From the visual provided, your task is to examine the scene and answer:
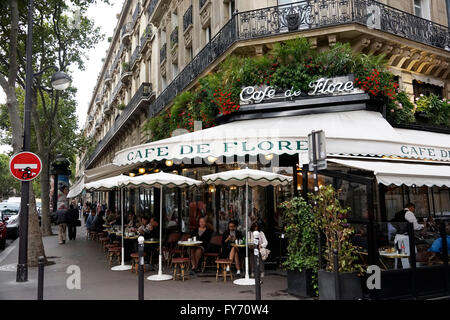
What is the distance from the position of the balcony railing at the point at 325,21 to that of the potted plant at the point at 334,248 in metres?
6.00

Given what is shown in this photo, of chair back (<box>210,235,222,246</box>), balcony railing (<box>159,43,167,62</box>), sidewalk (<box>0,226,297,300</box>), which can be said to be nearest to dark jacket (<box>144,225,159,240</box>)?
sidewalk (<box>0,226,297,300</box>)

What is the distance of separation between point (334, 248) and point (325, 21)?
6982 millimetres

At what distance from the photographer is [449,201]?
12.3 meters

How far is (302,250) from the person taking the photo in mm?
7066

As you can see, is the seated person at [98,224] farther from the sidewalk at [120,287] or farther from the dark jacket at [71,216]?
the sidewalk at [120,287]

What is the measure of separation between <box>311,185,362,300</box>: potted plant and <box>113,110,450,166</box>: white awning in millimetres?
1347

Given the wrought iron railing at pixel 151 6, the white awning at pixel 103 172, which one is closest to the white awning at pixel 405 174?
the white awning at pixel 103 172

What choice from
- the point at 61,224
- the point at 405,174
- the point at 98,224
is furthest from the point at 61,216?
the point at 405,174

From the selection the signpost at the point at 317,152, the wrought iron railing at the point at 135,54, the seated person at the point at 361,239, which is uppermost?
the wrought iron railing at the point at 135,54

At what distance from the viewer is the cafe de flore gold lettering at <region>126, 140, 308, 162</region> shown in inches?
318

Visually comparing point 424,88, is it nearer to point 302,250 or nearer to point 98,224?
point 302,250

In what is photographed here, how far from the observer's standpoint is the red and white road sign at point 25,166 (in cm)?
832
